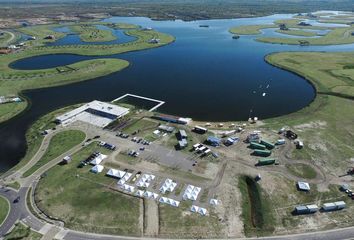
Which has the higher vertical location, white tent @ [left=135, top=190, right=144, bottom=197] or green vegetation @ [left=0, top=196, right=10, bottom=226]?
white tent @ [left=135, top=190, right=144, bottom=197]

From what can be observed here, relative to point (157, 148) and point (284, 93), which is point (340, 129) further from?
point (157, 148)

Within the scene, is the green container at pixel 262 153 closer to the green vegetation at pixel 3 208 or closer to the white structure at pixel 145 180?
the white structure at pixel 145 180

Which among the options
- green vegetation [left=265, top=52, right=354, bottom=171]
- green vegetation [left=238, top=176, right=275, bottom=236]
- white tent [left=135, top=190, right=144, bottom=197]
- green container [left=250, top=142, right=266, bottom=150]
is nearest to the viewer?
green vegetation [left=238, top=176, right=275, bottom=236]

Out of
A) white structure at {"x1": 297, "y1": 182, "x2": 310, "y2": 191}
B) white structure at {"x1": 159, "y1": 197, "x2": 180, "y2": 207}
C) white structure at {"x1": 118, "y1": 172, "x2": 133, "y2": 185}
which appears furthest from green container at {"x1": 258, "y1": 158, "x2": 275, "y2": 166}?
white structure at {"x1": 118, "y1": 172, "x2": 133, "y2": 185}

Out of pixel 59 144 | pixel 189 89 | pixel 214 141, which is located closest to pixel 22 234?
pixel 59 144

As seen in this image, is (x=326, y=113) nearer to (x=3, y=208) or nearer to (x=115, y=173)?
(x=115, y=173)

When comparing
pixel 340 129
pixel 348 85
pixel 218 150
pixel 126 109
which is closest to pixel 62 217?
pixel 218 150

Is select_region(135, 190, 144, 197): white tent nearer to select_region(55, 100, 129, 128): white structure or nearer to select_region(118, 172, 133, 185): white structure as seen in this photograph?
select_region(118, 172, 133, 185): white structure
